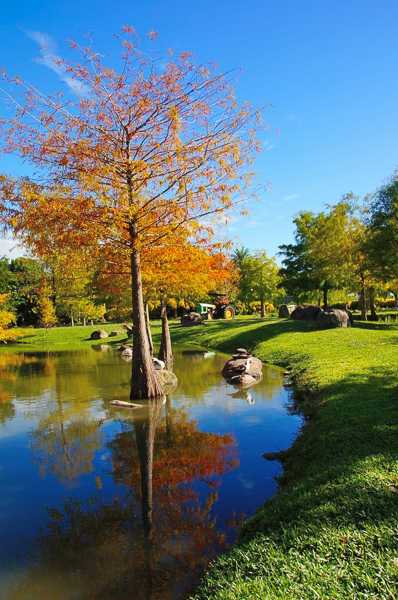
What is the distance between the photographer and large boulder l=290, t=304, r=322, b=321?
106 ft

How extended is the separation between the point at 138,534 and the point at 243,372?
1213cm

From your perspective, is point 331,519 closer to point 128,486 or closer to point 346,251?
point 128,486

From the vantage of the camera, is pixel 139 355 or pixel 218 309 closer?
pixel 139 355

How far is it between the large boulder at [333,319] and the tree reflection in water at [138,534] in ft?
61.2

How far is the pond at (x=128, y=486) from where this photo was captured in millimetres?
4906

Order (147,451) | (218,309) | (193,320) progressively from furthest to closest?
(218,309) → (193,320) → (147,451)

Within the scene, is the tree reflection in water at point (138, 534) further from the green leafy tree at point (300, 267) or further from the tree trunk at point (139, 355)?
the green leafy tree at point (300, 267)

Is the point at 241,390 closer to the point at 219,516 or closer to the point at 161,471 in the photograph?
the point at 161,471

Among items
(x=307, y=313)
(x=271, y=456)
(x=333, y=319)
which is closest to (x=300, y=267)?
(x=307, y=313)

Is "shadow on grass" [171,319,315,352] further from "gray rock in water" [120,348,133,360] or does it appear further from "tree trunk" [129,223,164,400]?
"tree trunk" [129,223,164,400]

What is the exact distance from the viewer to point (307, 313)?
1283 inches

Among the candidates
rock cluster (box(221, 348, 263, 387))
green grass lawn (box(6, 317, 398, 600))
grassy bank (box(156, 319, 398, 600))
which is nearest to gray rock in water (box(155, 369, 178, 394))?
rock cluster (box(221, 348, 263, 387))

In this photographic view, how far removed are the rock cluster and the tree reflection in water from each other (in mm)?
7663

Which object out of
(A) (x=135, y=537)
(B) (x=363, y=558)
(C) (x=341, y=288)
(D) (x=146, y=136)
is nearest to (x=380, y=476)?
(B) (x=363, y=558)
